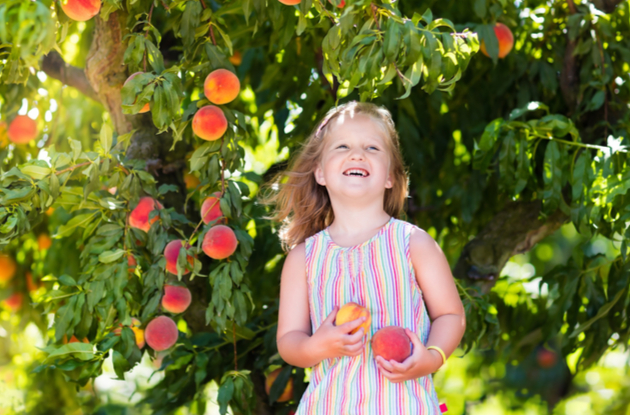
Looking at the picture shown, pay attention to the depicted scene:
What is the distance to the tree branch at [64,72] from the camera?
2.67 metres

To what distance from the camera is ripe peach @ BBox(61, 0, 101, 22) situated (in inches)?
57.9

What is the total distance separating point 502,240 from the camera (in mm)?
2502

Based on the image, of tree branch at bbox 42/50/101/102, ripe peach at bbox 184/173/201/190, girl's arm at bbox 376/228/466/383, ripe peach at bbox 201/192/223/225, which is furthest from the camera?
ripe peach at bbox 184/173/201/190

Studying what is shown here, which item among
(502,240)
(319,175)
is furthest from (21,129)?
(502,240)

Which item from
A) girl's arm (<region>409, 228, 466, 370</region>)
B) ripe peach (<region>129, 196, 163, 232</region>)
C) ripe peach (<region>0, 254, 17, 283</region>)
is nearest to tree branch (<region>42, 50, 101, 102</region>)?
ripe peach (<region>0, 254, 17, 283</region>)

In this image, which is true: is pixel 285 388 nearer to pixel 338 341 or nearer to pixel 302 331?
pixel 302 331

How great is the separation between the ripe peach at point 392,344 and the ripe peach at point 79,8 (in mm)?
967

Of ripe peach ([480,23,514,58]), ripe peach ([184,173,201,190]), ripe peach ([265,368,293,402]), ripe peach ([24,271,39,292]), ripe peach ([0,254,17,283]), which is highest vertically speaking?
ripe peach ([480,23,514,58])

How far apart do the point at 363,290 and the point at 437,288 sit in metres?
0.16

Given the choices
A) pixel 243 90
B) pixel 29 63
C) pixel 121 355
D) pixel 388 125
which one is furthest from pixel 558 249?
pixel 29 63

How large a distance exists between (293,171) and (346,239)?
1.07ft

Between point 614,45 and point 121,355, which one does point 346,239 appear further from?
point 614,45

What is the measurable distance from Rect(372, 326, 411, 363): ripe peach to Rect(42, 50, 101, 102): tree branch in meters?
1.82

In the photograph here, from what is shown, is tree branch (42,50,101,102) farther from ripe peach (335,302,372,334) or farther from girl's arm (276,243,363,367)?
ripe peach (335,302,372,334)
